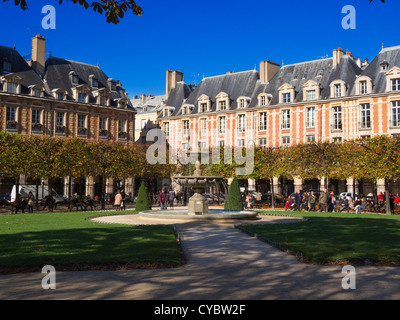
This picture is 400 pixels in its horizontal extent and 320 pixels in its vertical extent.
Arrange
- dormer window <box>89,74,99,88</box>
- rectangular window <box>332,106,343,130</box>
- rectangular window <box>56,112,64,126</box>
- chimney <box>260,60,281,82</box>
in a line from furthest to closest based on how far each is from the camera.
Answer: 1. chimney <box>260,60,281,82</box>
2. dormer window <box>89,74,99,88</box>
3. rectangular window <box>56,112,64,126</box>
4. rectangular window <box>332,106,343,130</box>

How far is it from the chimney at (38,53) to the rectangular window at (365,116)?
1184 inches

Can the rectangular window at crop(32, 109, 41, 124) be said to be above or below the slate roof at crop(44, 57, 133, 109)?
below

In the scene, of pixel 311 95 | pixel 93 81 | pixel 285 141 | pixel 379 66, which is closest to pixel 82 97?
pixel 93 81

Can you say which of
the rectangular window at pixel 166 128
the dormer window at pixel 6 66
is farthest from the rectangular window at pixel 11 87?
the rectangular window at pixel 166 128

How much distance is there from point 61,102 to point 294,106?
2234 centimetres

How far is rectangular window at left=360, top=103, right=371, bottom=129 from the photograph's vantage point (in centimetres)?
3797

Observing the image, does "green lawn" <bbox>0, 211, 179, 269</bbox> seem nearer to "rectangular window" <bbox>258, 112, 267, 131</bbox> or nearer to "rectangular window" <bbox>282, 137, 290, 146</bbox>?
"rectangular window" <bbox>282, 137, 290, 146</bbox>

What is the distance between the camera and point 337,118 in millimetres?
39812

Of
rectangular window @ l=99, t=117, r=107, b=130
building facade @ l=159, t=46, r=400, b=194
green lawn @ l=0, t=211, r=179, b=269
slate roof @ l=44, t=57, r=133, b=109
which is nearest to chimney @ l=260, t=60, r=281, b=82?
building facade @ l=159, t=46, r=400, b=194

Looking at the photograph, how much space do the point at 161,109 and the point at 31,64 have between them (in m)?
18.6

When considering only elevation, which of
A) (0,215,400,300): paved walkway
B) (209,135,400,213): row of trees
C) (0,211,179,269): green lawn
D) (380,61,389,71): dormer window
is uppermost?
(380,61,389,71): dormer window

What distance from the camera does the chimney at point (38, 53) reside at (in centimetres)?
4122

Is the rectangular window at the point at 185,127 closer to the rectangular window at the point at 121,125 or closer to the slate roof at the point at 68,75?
the slate roof at the point at 68,75
